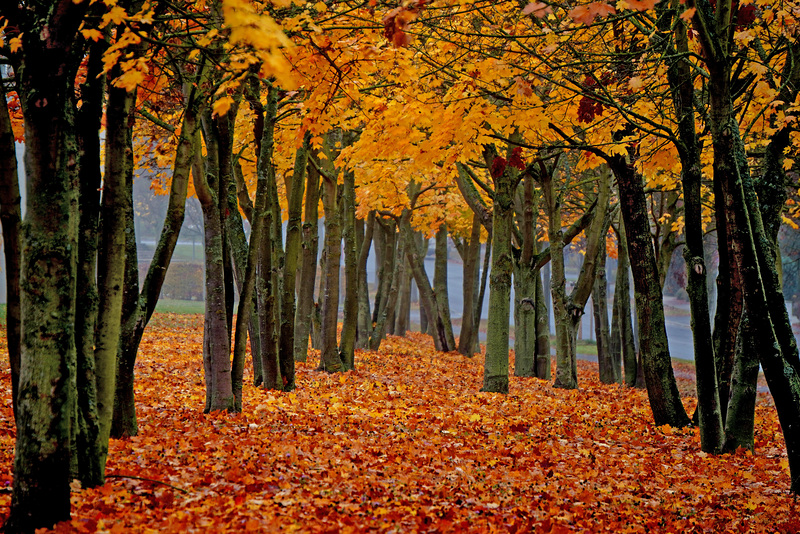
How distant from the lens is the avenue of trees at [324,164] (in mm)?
3678

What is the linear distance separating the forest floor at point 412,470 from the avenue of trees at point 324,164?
515 millimetres

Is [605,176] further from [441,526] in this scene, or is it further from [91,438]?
[91,438]

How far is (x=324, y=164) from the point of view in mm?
11938

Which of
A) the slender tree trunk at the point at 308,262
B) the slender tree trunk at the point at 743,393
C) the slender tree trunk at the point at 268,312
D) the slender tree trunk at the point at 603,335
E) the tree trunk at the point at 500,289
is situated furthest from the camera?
the slender tree trunk at the point at 603,335

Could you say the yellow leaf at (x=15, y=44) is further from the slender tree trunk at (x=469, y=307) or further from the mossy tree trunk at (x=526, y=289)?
the slender tree trunk at (x=469, y=307)

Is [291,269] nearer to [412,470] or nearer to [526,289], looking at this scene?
[412,470]

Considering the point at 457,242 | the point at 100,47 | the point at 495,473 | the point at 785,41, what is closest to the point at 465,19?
the point at 785,41

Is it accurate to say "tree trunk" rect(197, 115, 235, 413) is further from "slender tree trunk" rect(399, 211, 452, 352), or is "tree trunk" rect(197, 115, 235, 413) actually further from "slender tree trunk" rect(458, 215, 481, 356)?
"slender tree trunk" rect(458, 215, 481, 356)

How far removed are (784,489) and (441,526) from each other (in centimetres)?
380

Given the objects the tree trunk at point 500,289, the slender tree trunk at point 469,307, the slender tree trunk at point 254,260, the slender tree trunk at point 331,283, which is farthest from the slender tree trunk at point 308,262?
the slender tree trunk at point 469,307

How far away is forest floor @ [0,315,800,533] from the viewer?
4340 millimetres

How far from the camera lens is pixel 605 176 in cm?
1251

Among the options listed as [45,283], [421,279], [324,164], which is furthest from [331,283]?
[45,283]

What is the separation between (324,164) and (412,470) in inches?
299
